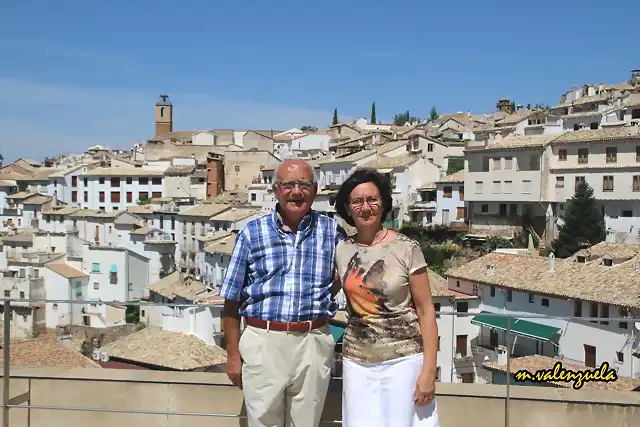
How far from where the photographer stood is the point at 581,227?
33500 millimetres

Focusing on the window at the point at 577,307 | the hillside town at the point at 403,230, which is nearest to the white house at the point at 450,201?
the hillside town at the point at 403,230

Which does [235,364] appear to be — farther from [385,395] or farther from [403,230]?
[403,230]

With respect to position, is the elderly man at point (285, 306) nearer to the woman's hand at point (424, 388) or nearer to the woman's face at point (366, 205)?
the woman's face at point (366, 205)

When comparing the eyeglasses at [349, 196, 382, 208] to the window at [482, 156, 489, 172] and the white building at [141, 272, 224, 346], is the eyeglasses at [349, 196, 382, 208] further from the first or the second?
the window at [482, 156, 489, 172]

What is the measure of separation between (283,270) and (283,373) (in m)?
0.53

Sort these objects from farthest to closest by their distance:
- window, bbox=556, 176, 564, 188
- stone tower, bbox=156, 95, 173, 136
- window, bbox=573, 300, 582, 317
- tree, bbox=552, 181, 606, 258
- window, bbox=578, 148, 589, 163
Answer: stone tower, bbox=156, 95, 173, 136
window, bbox=556, 176, 564, 188
window, bbox=578, 148, 589, 163
tree, bbox=552, 181, 606, 258
window, bbox=573, 300, 582, 317

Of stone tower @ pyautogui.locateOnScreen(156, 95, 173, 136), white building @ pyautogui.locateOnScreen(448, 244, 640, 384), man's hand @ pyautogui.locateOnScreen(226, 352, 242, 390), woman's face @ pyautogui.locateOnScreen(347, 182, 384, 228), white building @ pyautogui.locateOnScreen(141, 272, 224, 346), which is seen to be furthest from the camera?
Answer: stone tower @ pyautogui.locateOnScreen(156, 95, 173, 136)

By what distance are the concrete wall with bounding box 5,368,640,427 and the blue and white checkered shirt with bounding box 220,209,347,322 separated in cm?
89

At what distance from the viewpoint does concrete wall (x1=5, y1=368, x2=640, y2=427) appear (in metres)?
4.30

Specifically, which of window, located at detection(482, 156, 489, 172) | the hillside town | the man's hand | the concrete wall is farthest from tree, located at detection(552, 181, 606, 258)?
the man's hand

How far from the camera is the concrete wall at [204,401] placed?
4305 millimetres

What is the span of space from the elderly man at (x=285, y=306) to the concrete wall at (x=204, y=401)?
2.13 ft

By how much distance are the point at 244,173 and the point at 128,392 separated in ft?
173

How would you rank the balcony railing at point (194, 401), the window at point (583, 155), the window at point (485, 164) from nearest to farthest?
the balcony railing at point (194, 401)
the window at point (583, 155)
the window at point (485, 164)
